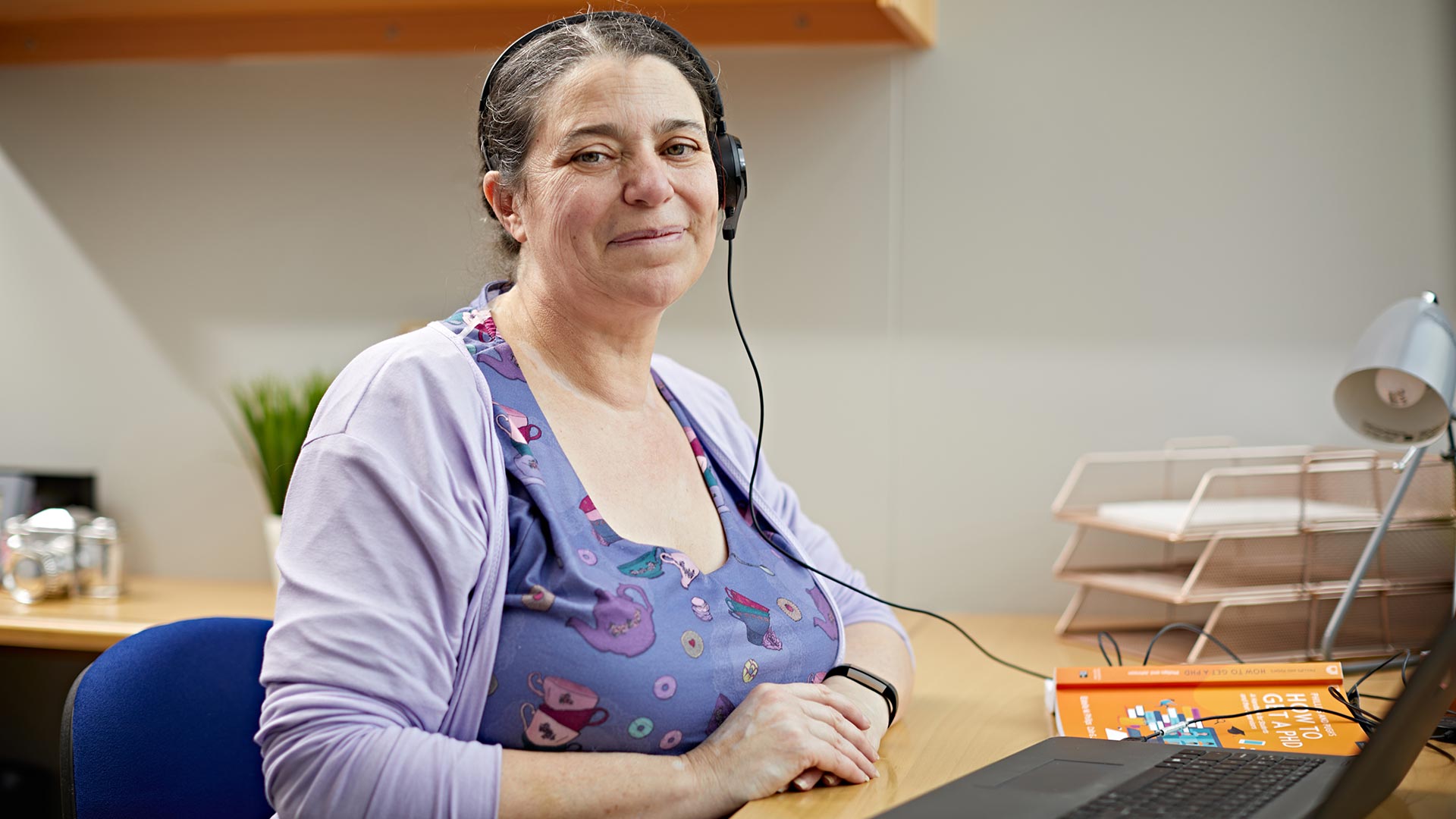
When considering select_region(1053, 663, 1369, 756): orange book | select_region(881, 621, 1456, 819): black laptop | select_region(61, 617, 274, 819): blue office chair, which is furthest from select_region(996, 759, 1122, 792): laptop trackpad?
select_region(61, 617, 274, 819): blue office chair

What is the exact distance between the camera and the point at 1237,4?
1.72 m

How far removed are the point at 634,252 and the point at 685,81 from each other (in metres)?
0.20

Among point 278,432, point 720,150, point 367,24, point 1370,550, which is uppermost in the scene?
point 367,24

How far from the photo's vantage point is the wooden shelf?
1688 millimetres

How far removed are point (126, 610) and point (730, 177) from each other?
1.26m

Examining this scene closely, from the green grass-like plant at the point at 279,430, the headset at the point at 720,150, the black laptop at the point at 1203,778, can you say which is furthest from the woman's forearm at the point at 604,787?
the green grass-like plant at the point at 279,430

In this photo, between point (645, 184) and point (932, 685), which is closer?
point (645, 184)

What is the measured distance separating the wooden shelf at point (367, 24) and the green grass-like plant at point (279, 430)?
57 centimetres

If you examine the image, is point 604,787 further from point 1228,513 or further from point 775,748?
point 1228,513

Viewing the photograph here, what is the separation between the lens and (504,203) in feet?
3.92

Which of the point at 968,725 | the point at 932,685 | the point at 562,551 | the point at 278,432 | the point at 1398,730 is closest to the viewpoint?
the point at 1398,730

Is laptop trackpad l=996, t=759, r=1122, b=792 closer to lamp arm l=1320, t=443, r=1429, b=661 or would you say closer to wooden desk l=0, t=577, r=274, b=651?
lamp arm l=1320, t=443, r=1429, b=661

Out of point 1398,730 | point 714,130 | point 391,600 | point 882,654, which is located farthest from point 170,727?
point 1398,730

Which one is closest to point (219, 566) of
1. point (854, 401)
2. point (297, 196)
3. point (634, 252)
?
point (297, 196)
